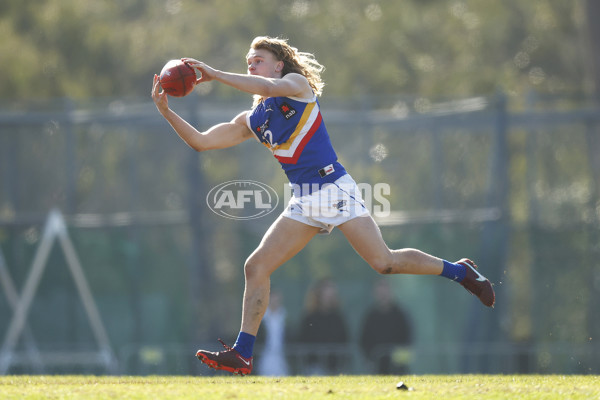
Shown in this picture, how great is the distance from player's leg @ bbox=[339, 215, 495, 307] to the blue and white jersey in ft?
1.26

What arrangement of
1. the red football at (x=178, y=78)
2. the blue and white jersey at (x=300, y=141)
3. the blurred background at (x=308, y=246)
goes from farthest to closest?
the blurred background at (x=308, y=246) < the blue and white jersey at (x=300, y=141) < the red football at (x=178, y=78)

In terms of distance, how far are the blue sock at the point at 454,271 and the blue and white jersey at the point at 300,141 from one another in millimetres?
1100

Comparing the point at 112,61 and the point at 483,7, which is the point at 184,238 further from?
the point at 483,7

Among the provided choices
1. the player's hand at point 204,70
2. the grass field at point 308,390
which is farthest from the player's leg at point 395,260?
the player's hand at point 204,70

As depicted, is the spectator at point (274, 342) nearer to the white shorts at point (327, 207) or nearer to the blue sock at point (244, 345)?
the blue sock at point (244, 345)

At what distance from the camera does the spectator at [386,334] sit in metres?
12.1

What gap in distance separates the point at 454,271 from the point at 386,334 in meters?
5.04

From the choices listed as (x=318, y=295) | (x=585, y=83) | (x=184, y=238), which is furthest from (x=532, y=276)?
(x=585, y=83)

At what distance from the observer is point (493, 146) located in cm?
1323

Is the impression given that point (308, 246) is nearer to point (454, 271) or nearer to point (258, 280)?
point (454, 271)

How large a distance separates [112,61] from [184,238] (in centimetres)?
1146

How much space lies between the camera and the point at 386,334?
41.1ft

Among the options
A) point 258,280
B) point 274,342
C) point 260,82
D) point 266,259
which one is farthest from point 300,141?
point 274,342

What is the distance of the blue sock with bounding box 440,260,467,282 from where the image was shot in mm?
7551
